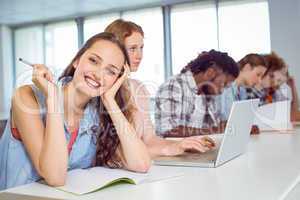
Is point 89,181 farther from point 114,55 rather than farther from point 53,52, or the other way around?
point 53,52

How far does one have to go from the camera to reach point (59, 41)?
777 cm

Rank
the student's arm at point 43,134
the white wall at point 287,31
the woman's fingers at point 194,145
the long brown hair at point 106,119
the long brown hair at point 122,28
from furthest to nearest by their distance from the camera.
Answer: the white wall at point 287,31
the long brown hair at point 122,28
the woman's fingers at point 194,145
the long brown hair at point 106,119
the student's arm at point 43,134

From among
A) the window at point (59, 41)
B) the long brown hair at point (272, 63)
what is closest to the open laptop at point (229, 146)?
the long brown hair at point (272, 63)

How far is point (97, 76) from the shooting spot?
1.11 meters

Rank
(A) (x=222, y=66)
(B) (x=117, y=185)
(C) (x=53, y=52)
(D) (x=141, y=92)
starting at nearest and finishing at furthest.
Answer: (B) (x=117, y=185)
(D) (x=141, y=92)
(A) (x=222, y=66)
(C) (x=53, y=52)

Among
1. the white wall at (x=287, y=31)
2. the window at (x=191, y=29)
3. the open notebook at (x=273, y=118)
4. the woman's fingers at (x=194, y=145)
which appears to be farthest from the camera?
the window at (x=191, y=29)

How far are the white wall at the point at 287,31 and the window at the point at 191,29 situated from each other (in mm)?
966

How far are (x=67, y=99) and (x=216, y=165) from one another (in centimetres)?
51

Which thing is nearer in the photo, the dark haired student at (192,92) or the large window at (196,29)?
the dark haired student at (192,92)

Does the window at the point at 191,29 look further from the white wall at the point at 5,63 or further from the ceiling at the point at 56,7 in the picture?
the white wall at the point at 5,63

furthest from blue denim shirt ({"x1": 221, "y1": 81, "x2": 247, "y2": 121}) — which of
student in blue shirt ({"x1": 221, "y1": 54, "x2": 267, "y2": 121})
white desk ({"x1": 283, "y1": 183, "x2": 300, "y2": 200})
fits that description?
white desk ({"x1": 283, "y1": 183, "x2": 300, "y2": 200})

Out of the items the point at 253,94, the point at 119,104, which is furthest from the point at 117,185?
the point at 253,94

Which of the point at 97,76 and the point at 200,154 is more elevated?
the point at 97,76

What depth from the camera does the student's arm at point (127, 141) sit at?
3.28ft
